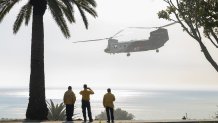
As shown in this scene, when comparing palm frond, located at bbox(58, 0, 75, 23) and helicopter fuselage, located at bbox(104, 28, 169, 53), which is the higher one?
helicopter fuselage, located at bbox(104, 28, 169, 53)

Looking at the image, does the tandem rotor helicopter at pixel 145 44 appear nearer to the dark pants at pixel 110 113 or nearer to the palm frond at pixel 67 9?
the palm frond at pixel 67 9

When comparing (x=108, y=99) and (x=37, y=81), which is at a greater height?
(x=37, y=81)

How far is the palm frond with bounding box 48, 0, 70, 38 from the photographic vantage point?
2777cm

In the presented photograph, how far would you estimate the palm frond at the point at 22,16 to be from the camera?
99.2 ft

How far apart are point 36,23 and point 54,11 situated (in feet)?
4.47

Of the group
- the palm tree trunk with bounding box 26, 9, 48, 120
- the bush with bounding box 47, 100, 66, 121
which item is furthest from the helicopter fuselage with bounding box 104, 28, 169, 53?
the palm tree trunk with bounding box 26, 9, 48, 120

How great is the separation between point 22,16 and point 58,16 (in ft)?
8.63

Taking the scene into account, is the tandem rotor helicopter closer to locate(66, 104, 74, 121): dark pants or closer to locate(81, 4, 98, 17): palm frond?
locate(81, 4, 98, 17): palm frond

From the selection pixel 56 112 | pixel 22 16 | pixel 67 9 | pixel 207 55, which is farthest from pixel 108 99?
pixel 22 16

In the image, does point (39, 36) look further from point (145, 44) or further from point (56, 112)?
point (145, 44)

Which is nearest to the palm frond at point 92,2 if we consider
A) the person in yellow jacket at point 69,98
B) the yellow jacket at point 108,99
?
the person in yellow jacket at point 69,98

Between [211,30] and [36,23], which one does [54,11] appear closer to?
[36,23]

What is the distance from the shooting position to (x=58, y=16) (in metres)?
29.5

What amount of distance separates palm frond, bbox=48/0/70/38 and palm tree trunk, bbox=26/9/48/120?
1.19m
